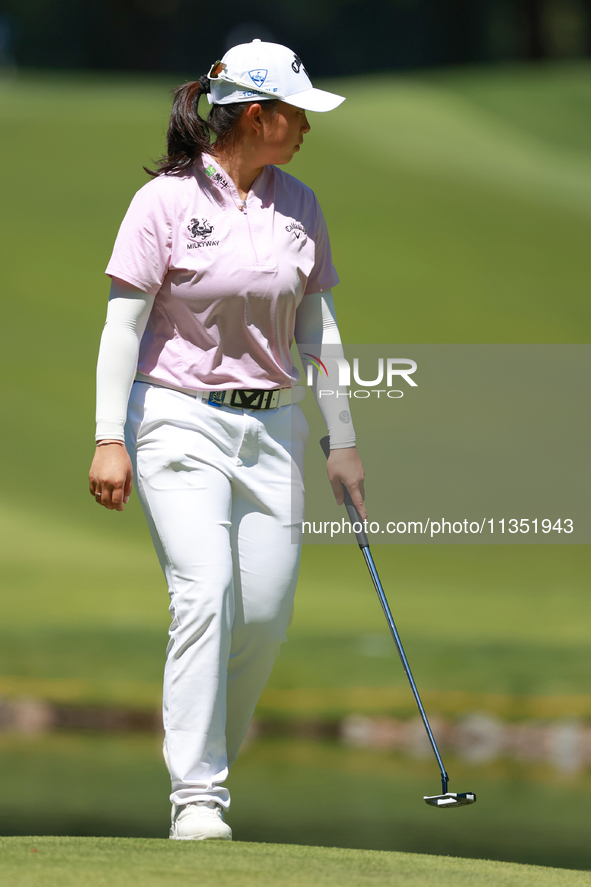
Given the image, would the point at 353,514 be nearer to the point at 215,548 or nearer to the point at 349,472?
the point at 349,472

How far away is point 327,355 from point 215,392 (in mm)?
521

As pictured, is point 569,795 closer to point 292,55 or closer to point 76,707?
point 76,707

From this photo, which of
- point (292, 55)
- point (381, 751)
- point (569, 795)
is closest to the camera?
point (292, 55)

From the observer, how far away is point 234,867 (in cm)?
324

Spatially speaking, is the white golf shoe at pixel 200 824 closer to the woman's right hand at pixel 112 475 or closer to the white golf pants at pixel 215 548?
the white golf pants at pixel 215 548

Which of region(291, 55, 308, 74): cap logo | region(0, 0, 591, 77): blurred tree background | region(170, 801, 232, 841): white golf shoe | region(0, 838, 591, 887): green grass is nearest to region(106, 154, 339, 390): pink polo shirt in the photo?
region(291, 55, 308, 74): cap logo

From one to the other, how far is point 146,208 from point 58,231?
51.0 feet

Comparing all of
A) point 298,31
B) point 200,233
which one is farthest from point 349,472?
point 298,31

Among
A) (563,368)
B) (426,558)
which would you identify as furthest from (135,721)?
(563,368)

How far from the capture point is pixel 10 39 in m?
44.1

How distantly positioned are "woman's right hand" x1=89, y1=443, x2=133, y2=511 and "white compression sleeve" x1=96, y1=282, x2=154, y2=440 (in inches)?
1.8

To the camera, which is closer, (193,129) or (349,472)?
(193,129)

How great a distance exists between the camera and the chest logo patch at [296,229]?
13.1 feet

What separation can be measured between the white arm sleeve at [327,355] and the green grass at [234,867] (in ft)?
4.02
